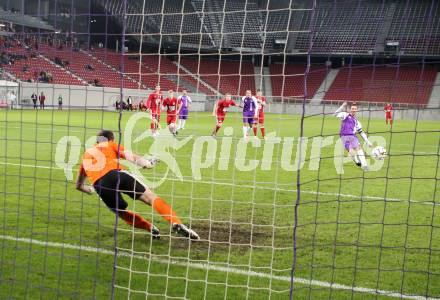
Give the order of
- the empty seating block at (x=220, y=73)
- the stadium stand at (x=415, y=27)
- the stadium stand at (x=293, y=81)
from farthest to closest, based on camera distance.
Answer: the stadium stand at (x=415, y=27) → the empty seating block at (x=220, y=73) → the stadium stand at (x=293, y=81)

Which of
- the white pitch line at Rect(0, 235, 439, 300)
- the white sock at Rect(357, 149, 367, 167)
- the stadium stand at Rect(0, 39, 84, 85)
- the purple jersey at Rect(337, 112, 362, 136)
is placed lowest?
the white pitch line at Rect(0, 235, 439, 300)

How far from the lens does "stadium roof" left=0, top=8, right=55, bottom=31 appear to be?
6.36 meters

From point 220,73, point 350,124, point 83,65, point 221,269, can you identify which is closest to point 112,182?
point 221,269

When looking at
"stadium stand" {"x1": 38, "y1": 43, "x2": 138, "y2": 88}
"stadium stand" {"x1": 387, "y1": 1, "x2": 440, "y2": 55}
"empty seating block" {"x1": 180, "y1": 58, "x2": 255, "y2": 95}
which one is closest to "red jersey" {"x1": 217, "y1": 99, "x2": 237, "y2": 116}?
"empty seating block" {"x1": 180, "y1": 58, "x2": 255, "y2": 95}

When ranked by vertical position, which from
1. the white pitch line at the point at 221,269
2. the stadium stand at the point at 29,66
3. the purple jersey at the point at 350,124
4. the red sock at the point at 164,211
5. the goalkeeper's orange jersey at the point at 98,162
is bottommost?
the white pitch line at the point at 221,269

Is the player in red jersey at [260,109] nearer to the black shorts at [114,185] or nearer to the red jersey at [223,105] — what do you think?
the red jersey at [223,105]

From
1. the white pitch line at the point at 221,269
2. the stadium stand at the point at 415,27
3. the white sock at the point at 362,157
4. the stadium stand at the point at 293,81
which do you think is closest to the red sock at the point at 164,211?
the white pitch line at the point at 221,269

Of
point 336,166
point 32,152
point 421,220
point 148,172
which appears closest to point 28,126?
point 32,152

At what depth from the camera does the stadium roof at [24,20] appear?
6359mm

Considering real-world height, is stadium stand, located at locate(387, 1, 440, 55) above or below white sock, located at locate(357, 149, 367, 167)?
above

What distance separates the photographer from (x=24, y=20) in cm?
642

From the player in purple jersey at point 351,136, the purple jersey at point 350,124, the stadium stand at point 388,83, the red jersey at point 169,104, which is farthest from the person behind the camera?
the red jersey at point 169,104

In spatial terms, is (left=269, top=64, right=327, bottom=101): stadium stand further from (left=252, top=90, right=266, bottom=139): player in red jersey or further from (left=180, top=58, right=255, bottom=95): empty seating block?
(left=180, top=58, right=255, bottom=95): empty seating block

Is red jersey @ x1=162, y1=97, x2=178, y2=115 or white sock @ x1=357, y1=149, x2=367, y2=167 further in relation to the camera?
red jersey @ x1=162, y1=97, x2=178, y2=115
